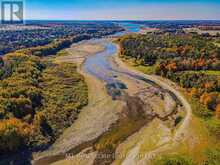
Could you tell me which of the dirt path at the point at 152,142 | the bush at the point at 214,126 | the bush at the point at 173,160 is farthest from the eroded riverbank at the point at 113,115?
the bush at the point at 214,126

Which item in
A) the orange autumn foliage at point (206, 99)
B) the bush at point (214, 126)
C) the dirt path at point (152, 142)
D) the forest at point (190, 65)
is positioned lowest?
the dirt path at point (152, 142)

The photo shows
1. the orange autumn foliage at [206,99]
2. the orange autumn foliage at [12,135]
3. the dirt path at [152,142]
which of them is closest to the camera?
the dirt path at [152,142]

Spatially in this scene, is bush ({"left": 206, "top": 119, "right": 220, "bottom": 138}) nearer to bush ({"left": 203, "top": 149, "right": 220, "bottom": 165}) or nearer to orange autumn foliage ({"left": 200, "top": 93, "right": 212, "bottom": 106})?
bush ({"left": 203, "top": 149, "right": 220, "bottom": 165})

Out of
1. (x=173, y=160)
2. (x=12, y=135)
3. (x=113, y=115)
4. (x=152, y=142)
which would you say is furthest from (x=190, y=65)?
(x=12, y=135)

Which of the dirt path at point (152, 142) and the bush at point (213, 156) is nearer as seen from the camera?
the bush at point (213, 156)

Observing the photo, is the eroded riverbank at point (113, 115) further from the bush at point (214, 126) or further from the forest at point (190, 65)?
the bush at point (214, 126)

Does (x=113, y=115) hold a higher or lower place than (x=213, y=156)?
higher

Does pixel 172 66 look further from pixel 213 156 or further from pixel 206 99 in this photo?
pixel 213 156

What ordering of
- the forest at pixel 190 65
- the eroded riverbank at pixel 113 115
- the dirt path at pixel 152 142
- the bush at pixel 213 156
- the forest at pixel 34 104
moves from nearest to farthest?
the bush at pixel 213 156 → the dirt path at pixel 152 142 → the forest at pixel 34 104 → the eroded riverbank at pixel 113 115 → the forest at pixel 190 65

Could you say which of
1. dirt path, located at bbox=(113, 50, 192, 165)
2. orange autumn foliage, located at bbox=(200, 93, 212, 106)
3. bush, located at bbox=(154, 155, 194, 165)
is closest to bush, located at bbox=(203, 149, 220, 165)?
bush, located at bbox=(154, 155, 194, 165)
